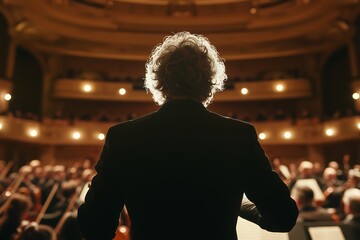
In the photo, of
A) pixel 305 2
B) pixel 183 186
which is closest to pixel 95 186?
pixel 183 186

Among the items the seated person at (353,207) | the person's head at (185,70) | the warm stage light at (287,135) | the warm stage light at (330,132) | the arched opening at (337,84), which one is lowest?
the seated person at (353,207)

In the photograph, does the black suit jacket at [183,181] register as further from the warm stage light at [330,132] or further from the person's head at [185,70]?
the warm stage light at [330,132]

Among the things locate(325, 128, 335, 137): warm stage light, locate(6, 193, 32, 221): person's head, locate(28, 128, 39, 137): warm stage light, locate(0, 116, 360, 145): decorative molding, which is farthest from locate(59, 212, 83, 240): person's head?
locate(325, 128, 335, 137): warm stage light

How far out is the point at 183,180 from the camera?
1323mm

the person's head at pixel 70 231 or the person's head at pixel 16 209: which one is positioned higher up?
the person's head at pixel 16 209

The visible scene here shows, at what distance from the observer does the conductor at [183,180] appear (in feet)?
4.29

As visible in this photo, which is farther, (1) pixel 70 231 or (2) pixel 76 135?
(2) pixel 76 135

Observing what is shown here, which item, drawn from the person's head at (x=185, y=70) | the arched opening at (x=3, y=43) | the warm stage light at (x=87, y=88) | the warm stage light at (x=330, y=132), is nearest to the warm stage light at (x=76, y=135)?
the warm stage light at (x=87, y=88)

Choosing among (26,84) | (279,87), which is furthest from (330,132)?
(26,84)

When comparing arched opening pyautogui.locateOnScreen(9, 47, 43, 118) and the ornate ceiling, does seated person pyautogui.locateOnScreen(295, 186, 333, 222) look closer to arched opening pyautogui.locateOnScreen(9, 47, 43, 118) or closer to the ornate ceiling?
the ornate ceiling

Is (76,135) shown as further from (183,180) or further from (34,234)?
(183,180)

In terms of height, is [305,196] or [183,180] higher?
[305,196]

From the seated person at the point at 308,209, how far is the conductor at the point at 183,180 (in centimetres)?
302

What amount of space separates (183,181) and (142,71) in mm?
19818
